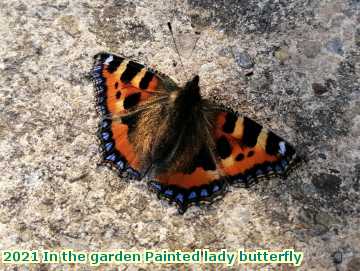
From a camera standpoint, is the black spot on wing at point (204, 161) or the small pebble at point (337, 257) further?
the black spot on wing at point (204, 161)

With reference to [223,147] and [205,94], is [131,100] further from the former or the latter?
[223,147]

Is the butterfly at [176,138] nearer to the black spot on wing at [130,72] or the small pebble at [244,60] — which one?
the black spot on wing at [130,72]

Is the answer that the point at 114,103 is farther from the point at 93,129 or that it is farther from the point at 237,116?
the point at 237,116

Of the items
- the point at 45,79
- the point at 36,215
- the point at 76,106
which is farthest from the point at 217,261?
the point at 45,79

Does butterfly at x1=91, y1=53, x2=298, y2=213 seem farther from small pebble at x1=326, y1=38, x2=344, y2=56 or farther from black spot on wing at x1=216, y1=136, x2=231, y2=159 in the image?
small pebble at x1=326, y1=38, x2=344, y2=56

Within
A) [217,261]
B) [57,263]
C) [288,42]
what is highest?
[288,42]

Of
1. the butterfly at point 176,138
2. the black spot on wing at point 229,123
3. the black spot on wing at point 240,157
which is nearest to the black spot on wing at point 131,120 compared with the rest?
the butterfly at point 176,138

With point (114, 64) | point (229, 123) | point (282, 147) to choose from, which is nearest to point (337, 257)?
point (282, 147)
